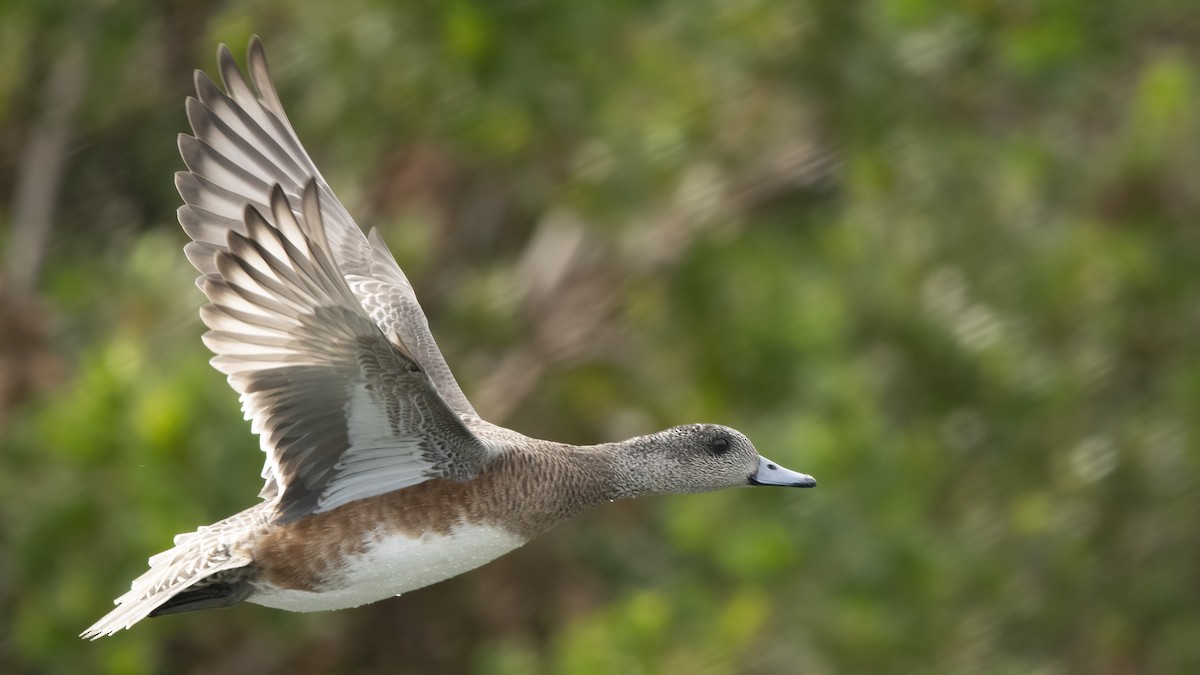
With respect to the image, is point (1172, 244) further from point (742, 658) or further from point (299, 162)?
point (299, 162)

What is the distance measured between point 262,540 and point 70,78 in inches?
142

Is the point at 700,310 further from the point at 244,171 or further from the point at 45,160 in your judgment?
the point at 45,160

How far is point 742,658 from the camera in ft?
18.0

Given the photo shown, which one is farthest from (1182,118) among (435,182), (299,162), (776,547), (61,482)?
(61,482)

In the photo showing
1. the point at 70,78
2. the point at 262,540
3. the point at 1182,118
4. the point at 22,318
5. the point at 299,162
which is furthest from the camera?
the point at 70,78

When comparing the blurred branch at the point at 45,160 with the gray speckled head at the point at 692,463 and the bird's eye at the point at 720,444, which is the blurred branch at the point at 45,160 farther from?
the bird's eye at the point at 720,444

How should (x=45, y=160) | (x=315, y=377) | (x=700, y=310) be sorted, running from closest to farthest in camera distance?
(x=315, y=377), (x=700, y=310), (x=45, y=160)

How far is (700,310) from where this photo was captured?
601cm

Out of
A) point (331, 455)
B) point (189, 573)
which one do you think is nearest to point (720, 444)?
point (331, 455)

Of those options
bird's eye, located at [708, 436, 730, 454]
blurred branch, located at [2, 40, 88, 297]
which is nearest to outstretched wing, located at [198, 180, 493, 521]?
bird's eye, located at [708, 436, 730, 454]

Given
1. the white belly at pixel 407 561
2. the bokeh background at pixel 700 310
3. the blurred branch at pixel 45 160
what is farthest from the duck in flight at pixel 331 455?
the blurred branch at pixel 45 160

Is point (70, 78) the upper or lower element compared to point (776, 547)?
upper

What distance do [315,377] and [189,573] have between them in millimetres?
491

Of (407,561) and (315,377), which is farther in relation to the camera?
(407,561)
